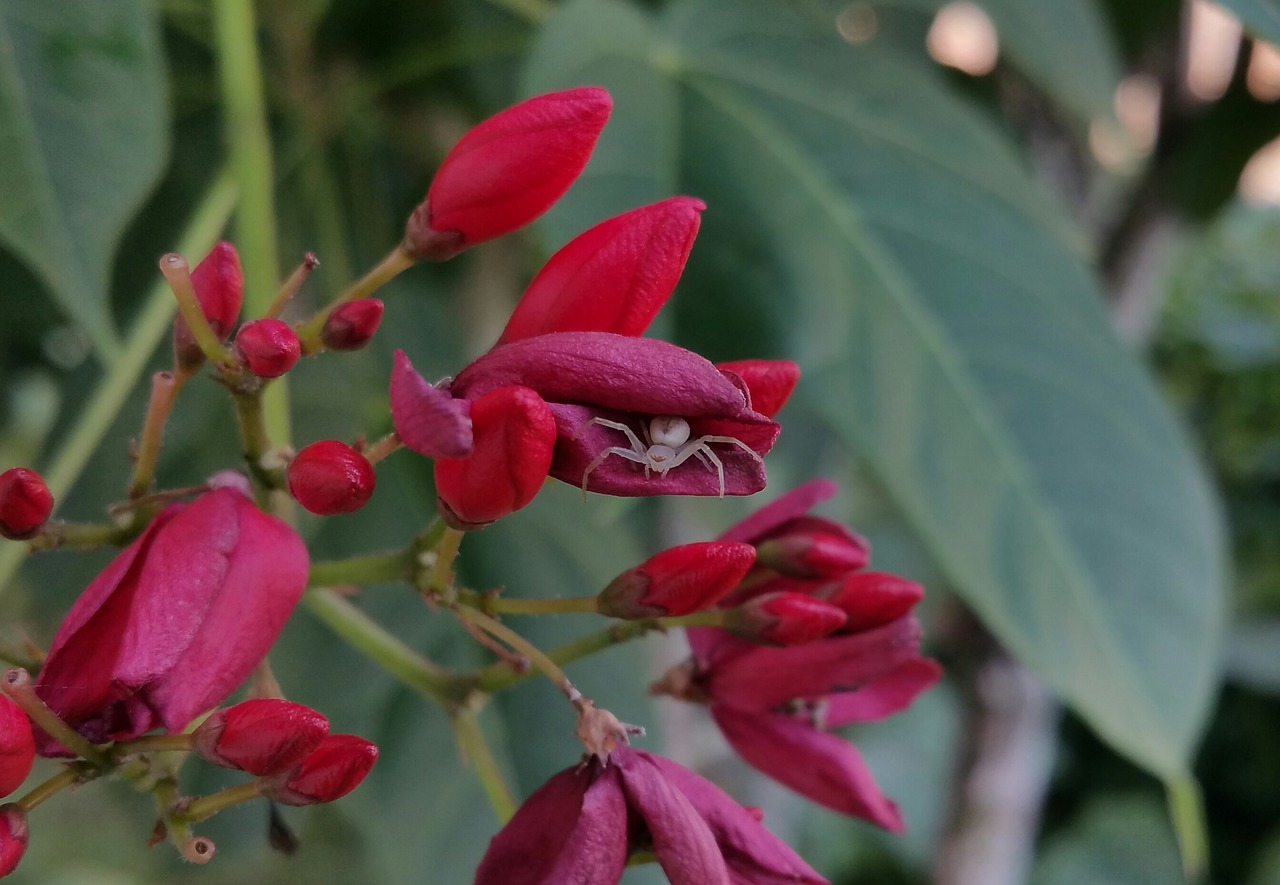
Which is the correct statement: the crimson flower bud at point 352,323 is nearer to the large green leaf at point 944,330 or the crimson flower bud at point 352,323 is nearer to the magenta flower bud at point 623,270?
the magenta flower bud at point 623,270

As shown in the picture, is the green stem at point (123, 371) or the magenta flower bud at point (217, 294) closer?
the magenta flower bud at point (217, 294)

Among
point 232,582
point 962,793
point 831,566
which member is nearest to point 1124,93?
point 962,793

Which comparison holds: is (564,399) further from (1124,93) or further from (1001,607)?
(1124,93)

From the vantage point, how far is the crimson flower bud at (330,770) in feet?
0.83

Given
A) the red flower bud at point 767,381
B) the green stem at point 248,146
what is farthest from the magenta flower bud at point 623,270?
the green stem at point 248,146

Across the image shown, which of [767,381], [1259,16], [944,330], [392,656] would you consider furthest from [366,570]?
[1259,16]

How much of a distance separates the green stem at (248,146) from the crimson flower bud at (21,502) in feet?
0.66

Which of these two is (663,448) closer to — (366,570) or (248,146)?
(366,570)

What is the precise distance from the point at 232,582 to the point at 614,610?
0.11m

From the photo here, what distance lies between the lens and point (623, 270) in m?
0.26

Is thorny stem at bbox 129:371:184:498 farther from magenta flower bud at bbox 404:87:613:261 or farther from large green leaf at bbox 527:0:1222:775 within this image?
large green leaf at bbox 527:0:1222:775

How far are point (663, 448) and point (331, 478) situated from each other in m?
0.09

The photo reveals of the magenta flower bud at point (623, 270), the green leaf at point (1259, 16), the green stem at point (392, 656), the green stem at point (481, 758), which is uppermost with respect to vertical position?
the green leaf at point (1259, 16)

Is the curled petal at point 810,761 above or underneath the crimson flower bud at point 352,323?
underneath
